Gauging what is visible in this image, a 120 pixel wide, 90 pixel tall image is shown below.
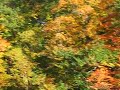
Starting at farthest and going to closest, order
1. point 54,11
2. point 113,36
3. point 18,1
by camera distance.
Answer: point 18,1 < point 54,11 < point 113,36

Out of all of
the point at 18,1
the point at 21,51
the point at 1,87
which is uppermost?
the point at 18,1

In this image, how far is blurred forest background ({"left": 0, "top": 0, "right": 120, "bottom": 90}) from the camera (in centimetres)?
1376

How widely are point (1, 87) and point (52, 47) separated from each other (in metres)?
2.86

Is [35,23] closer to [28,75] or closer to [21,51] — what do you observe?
[21,51]

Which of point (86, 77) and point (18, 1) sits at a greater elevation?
point (18, 1)

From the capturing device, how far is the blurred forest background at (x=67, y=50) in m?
13.8

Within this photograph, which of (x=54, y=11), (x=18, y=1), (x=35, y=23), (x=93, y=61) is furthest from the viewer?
(x=18, y=1)

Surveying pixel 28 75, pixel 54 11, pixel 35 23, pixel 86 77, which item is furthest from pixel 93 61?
pixel 35 23

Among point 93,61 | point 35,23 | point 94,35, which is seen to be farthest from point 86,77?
point 35,23

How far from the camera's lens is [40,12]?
17844mm

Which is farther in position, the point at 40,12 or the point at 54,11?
the point at 40,12

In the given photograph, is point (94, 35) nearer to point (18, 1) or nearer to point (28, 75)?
point (28, 75)

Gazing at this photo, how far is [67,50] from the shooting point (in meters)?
14.3

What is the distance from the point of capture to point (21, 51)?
50.2 ft
